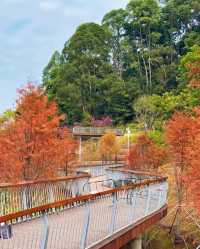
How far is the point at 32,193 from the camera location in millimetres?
11453

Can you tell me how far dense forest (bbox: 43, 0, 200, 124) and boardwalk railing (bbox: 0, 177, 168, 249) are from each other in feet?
155

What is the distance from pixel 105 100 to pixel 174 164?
41.3 metres

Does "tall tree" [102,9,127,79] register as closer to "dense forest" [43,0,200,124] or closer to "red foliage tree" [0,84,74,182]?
"dense forest" [43,0,200,124]

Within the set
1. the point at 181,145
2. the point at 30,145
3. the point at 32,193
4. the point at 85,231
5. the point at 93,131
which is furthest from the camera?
the point at 93,131

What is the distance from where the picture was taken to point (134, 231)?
37.7 feet

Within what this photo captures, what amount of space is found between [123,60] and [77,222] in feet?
210

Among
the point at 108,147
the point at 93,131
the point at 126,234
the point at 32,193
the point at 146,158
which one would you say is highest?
the point at 93,131

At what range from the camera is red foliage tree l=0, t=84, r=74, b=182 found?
17844mm

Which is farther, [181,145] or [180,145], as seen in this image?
[180,145]

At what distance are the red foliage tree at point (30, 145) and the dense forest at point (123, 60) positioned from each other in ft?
131

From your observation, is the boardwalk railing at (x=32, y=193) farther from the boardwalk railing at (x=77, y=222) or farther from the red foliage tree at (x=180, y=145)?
the red foliage tree at (x=180, y=145)

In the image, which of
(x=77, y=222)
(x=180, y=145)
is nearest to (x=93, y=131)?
(x=180, y=145)

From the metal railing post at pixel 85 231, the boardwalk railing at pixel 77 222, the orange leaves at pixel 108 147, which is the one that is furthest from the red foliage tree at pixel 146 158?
the metal railing post at pixel 85 231

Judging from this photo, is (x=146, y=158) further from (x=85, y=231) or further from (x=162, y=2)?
(x=162, y=2)
